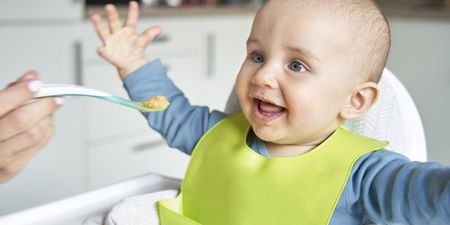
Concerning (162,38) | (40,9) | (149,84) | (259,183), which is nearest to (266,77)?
(259,183)

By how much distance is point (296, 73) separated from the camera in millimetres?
737

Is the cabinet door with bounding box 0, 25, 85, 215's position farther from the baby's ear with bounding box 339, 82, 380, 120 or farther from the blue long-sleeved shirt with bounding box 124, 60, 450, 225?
the baby's ear with bounding box 339, 82, 380, 120

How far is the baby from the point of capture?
2.35 ft

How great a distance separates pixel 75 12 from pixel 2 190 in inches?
23.5

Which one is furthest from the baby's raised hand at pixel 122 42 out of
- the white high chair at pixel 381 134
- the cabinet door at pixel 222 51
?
the cabinet door at pixel 222 51

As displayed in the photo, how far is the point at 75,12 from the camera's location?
180 centimetres

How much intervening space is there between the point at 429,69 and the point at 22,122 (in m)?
1.92

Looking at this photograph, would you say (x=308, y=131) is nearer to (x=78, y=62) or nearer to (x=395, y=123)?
(x=395, y=123)

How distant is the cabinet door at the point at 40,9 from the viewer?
1623mm

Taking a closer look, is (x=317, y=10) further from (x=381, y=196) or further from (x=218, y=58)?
(x=218, y=58)

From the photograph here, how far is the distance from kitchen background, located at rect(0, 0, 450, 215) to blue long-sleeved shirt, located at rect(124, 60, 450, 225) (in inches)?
35.2

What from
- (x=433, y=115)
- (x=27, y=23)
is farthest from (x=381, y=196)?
(x=433, y=115)

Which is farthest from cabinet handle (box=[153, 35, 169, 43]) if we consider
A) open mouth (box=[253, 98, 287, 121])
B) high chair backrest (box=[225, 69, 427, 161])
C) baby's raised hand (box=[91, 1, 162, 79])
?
open mouth (box=[253, 98, 287, 121])

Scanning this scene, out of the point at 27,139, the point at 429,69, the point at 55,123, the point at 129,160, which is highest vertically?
the point at 27,139
